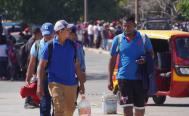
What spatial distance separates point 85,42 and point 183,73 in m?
35.0

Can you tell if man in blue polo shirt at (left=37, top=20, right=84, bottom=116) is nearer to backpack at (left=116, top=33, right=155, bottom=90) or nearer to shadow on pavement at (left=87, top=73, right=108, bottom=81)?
backpack at (left=116, top=33, right=155, bottom=90)

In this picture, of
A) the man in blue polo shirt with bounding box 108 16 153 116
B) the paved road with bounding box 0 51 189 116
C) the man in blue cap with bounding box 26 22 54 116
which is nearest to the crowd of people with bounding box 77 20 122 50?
the paved road with bounding box 0 51 189 116

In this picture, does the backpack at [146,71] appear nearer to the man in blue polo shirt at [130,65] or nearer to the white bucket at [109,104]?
the man in blue polo shirt at [130,65]

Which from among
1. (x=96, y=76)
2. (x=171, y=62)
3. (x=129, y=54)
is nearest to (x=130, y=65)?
(x=129, y=54)

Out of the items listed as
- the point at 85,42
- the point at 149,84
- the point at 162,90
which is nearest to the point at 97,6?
the point at 85,42

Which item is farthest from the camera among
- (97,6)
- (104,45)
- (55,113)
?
(97,6)

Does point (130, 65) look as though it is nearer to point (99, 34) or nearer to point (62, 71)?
point (62, 71)

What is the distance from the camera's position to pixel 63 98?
10586mm

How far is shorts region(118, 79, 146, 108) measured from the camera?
1152 cm

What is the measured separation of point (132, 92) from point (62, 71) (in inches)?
58.2

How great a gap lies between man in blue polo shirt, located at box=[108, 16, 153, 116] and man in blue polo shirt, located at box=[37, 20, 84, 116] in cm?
114

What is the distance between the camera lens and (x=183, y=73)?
17250 millimetres

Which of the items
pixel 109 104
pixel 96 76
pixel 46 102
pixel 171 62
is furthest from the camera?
pixel 96 76

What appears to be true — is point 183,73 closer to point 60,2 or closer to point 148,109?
point 148,109
